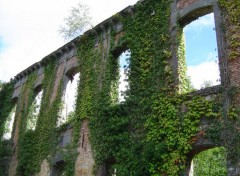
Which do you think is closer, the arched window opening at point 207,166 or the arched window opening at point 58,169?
the arched window opening at point 58,169

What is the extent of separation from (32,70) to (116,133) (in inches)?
398

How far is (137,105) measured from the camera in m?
11.6

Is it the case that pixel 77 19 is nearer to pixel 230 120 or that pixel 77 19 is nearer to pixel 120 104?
pixel 120 104

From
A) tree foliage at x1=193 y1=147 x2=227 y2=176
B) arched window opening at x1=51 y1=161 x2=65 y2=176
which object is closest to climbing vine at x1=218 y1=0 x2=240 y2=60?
arched window opening at x1=51 y1=161 x2=65 y2=176

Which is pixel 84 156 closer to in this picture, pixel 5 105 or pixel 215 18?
pixel 215 18

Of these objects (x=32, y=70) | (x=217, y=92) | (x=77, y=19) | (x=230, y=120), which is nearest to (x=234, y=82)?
(x=217, y=92)

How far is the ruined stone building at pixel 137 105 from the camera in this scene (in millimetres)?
9609

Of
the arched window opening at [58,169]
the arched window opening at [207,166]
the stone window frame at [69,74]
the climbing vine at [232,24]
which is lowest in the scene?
the arched window opening at [58,169]

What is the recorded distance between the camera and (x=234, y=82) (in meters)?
9.59

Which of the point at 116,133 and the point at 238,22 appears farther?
the point at 116,133

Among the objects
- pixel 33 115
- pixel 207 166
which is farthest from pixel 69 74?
pixel 207 166

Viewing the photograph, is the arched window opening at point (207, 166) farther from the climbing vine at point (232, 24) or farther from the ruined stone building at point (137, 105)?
the climbing vine at point (232, 24)

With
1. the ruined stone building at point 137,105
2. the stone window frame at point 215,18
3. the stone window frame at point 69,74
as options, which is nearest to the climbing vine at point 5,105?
the ruined stone building at point 137,105

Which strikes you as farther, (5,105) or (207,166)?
(207,166)
